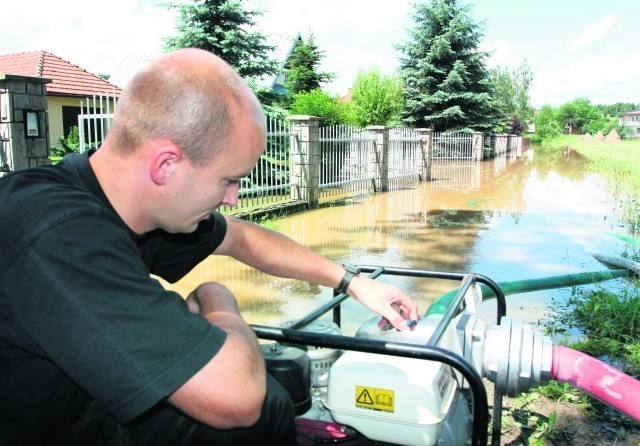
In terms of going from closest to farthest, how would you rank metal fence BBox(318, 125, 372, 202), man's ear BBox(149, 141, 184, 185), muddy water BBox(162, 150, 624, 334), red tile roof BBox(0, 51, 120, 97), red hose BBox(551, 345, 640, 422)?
man's ear BBox(149, 141, 184, 185), red hose BBox(551, 345, 640, 422), muddy water BBox(162, 150, 624, 334), metal fence BBox(318, 125, 372, 202), red tile roof BBox(0, 51, 120, 97)

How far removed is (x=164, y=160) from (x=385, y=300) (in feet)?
2.95

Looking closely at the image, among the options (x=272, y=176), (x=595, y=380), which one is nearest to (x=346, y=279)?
(x=595, y=380)

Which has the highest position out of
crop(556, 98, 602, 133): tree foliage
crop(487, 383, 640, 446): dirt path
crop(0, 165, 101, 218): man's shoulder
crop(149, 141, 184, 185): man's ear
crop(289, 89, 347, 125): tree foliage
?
crop(556, 98, 602, 133): tree foliage

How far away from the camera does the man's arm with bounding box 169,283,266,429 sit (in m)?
1.04

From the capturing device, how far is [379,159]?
1360cm

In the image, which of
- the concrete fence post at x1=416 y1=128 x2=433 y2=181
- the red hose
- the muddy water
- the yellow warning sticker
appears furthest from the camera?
the concrete fence post at x1=416 y1=128 x2=433 y2=181

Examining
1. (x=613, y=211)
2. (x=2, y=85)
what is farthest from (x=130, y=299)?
(x=613, y=211)

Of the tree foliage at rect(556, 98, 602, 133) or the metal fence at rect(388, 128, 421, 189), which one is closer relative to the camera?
the metal fence at rect(388, 128, 421, 189)

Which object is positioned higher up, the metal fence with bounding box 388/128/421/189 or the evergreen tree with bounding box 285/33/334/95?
the evergreen tree with bounding box 285/33/334/95

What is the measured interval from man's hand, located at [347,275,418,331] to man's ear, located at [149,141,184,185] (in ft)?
2.77

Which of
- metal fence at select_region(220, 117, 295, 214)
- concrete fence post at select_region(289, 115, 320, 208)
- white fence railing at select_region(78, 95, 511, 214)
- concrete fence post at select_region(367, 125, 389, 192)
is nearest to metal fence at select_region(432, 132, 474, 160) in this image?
white fence railing at select_region(78, 95, 511, 214)

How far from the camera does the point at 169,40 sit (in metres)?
11.8

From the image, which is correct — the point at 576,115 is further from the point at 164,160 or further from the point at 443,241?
the point at 164,160

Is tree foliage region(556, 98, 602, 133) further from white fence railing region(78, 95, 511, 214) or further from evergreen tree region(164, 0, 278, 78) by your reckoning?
evergreen tree region(164, 0, 278, 78)
